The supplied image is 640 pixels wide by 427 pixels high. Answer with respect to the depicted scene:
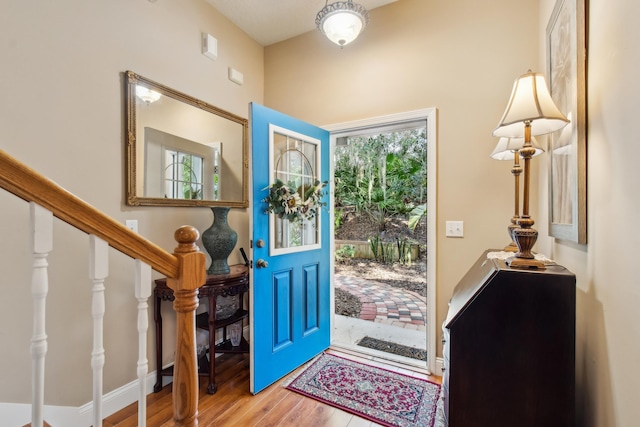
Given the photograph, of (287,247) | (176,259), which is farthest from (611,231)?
(287,247)

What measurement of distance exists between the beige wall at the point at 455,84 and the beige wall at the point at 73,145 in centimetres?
153

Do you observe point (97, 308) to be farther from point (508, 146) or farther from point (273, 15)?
point (273, 15)

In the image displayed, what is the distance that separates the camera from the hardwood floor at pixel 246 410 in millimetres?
1709

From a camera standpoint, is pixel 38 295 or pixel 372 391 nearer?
pixel 38 295

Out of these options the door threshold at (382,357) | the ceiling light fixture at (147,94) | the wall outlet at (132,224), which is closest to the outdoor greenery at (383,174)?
the door threshold at (382,357)

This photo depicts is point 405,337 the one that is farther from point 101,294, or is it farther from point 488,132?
point 101,294

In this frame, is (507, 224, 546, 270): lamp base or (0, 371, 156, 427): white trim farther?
(0, 371, 156, 427): white trim

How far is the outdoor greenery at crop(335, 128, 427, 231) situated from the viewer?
4578 millimetres

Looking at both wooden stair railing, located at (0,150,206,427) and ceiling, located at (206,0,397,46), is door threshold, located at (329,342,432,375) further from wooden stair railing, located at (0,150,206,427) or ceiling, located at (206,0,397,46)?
ceiling, located at (206,0,397,46)

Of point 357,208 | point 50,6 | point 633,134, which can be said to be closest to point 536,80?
point 633,134

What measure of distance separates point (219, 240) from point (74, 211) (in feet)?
4.72

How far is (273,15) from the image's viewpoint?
2520 mm

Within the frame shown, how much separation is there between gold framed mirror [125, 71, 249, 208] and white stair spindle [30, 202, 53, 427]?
1256mm

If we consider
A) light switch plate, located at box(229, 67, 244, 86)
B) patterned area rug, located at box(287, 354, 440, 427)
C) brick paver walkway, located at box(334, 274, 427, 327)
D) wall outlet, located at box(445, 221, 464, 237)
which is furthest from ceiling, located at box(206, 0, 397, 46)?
brick paver walkway, located at box(334, 274, 427, 327)
